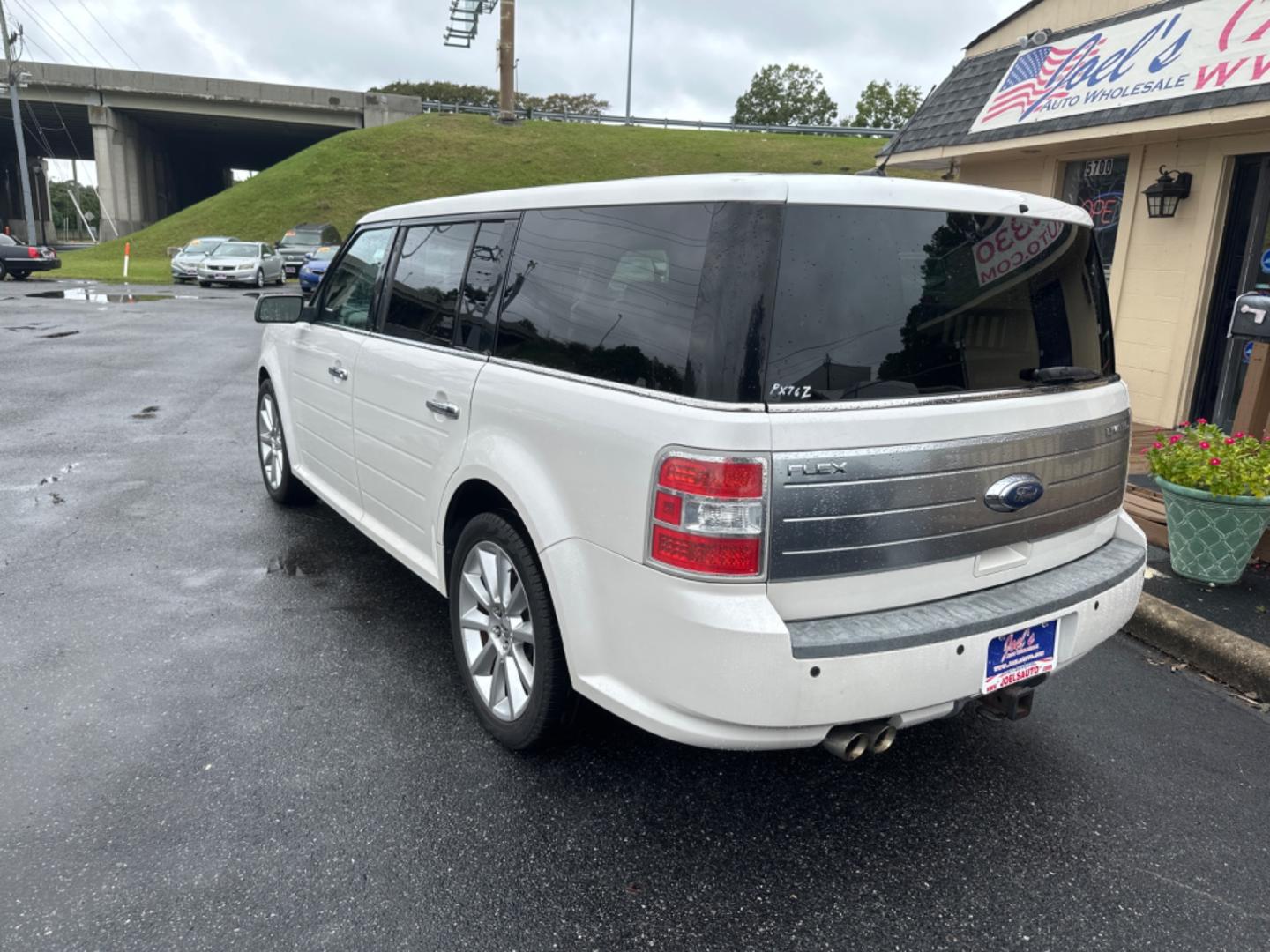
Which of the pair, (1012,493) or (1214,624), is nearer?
(1012,493)

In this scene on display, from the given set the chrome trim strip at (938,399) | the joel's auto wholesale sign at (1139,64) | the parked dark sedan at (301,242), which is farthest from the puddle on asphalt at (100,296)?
the chrome trim strip at (938,399)

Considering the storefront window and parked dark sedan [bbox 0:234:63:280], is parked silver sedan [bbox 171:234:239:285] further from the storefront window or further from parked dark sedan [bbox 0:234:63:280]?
the storefront window

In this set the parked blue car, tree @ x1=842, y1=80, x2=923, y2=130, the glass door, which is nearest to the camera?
the glass door

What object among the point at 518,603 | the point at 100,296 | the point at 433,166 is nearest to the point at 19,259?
the point at 100,296

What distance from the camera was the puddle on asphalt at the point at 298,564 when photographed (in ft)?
15.7

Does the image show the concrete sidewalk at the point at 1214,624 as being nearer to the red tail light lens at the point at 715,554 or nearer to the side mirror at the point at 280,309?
the red tail light lens at the point at 715,554

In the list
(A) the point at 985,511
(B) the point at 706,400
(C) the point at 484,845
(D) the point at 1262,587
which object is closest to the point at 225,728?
(C) the point at 484,845

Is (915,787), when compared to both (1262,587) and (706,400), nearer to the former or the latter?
(706,400)

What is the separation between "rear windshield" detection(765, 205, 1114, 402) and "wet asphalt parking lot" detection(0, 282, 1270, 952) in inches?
53.0

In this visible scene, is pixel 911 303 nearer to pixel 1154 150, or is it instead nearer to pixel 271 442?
pixel 271 442

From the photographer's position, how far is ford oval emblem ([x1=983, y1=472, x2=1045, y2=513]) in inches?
103

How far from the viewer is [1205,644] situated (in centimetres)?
403

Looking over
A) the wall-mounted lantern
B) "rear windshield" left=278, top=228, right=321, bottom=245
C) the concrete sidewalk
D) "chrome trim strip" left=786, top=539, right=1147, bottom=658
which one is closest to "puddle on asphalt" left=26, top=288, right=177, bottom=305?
"rear windshield" left=278, top=228, right=321, bottom=245

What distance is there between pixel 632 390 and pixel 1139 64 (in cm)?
698
